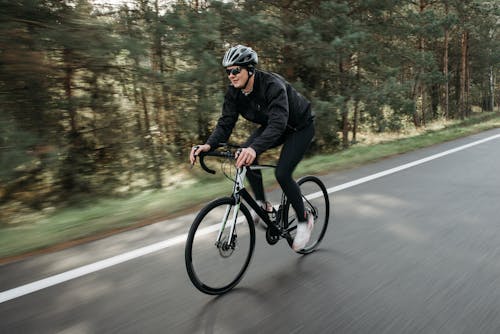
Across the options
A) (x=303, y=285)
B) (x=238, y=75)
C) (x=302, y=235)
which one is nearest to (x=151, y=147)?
(x=302, y=235)

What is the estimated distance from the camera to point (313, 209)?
4363 mm

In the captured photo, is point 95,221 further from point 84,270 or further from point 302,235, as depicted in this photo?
point 302,235

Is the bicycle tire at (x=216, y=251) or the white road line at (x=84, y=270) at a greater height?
the bicycle tire at (x=216, y=251)

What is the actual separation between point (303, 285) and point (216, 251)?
77cm

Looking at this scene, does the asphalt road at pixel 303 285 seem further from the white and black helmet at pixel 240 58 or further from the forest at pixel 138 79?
the forest at pixel 138 79

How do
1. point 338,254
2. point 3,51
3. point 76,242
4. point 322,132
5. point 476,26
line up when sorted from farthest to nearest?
1. point 476,26
2. point 322,132
3. point 3,51
4. point 76,242
5. point 338,254

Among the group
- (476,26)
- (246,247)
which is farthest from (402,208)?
(476,26)

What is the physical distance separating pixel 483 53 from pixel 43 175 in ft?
105

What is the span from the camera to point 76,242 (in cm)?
443

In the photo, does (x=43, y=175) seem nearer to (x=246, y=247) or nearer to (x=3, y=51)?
(x=3, y=51)

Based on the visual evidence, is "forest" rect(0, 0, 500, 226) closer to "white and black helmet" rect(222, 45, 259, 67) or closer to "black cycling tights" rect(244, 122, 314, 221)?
"black cycling tights" rect(244, 122, 314, 221)

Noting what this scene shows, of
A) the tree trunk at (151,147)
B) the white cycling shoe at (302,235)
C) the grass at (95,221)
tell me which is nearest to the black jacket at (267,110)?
the white cycling shoe at (302,235)

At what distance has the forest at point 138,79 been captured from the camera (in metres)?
6.54

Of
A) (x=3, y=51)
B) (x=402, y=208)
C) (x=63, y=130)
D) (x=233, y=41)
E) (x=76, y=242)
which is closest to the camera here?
(x=76, y=242)
